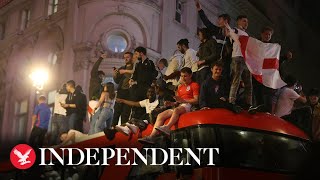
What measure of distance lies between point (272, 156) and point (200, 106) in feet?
3.69

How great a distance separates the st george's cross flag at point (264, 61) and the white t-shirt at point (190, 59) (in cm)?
95

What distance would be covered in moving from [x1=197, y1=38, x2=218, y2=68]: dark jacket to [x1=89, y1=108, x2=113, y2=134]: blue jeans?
2064mm

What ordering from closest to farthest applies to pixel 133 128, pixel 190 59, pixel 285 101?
1. pixel 133 128
2. pixel 285 101
3. pixel 190 59

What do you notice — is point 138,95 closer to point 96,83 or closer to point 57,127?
point 96,83

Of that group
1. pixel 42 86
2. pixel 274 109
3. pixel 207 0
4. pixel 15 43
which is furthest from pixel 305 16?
pixel 15 43

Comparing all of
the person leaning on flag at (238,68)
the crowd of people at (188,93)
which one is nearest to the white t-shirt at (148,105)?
the crowd of people at (188,93)

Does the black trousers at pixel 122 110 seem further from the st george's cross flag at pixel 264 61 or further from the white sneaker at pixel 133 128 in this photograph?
the st george's cross flag at pixel 264 61

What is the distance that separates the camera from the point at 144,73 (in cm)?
717

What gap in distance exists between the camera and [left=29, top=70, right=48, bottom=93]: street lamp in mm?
10739

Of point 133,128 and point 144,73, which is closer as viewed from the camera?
point 133,128

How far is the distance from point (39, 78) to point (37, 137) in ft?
6.78

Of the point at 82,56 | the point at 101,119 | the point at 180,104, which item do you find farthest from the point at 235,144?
the point at 82,56

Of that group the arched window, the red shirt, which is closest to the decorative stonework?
the arched window

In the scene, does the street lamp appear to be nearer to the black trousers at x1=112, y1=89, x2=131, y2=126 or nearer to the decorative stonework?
the decorative stonework
